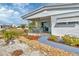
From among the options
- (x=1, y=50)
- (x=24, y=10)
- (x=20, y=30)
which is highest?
(x=24, y=10)

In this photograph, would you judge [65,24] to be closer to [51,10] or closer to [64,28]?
[64,28]

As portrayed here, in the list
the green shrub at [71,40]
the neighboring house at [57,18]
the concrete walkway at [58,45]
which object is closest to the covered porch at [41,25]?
the neighboring house at [57,18]

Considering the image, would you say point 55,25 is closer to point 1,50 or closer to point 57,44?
point 57,44

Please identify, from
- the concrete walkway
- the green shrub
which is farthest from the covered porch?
the green shrub

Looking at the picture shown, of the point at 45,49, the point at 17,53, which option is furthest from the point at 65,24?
the point at 17,53

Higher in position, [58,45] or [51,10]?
[51,10]

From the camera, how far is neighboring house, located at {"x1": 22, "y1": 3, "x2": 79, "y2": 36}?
4117 millimetres

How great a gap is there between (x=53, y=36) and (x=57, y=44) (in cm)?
14

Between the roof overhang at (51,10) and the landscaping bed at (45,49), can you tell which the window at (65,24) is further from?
the landscaping bed at (45,49)

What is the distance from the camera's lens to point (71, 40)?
Answer: 410 centimetres

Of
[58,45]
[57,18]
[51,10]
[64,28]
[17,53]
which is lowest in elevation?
[17,53]

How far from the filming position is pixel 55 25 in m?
4.18

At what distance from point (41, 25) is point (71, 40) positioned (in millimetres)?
525

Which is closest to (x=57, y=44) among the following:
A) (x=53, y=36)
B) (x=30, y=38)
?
(x=53, y=36)
